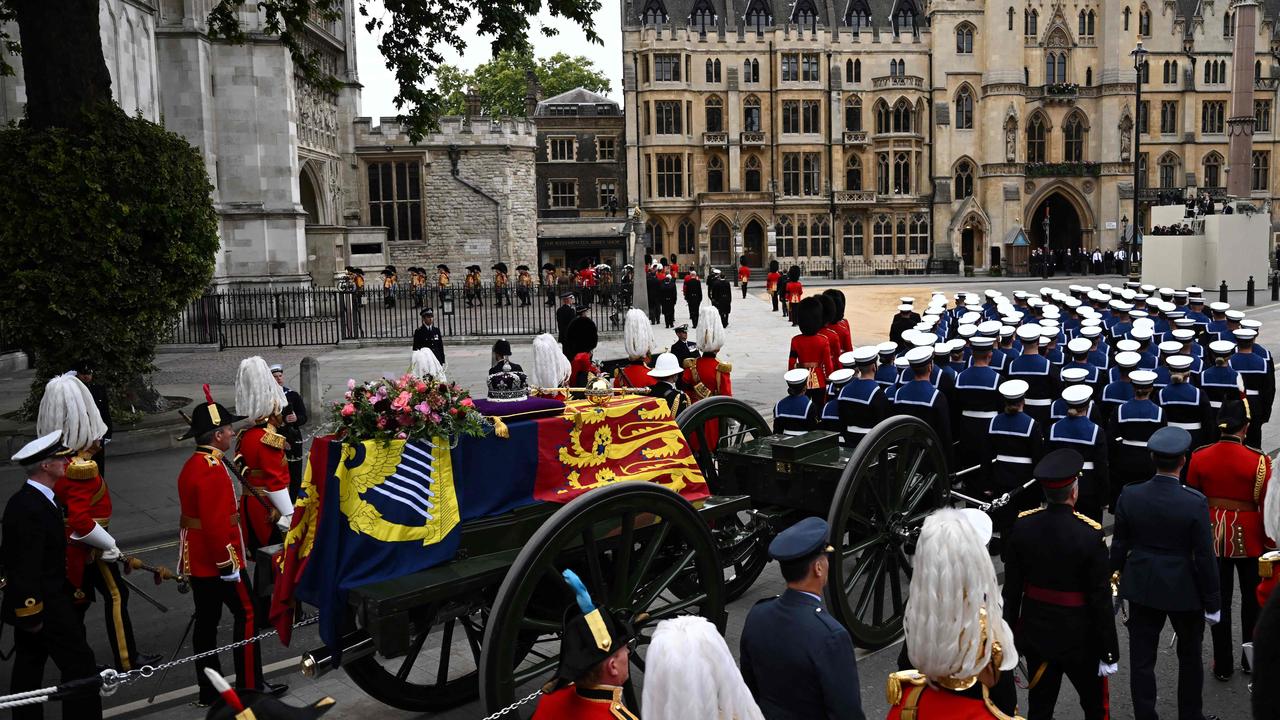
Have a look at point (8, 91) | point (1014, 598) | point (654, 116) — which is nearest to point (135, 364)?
point (8, 91)

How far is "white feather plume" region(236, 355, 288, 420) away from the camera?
6754 mm

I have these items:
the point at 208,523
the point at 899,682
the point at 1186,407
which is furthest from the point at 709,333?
the point at 899,682

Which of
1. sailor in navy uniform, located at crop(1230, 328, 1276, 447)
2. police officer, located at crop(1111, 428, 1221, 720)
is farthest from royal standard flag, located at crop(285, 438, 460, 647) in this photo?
sailor in navy uniform, located at crop(1230, 328, 1276, 447)

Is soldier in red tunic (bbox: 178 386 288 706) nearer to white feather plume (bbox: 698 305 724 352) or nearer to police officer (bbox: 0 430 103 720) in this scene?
police officer (bbox: 0 430 103 720)

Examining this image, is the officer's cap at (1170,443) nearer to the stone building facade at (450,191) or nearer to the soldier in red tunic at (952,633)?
the soldier in red tunic at (952,633)

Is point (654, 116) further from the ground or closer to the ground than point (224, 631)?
further from the ground

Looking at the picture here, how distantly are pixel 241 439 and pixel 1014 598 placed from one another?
4874 mm

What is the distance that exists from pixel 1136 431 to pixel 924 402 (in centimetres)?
166

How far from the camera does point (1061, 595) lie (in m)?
4.77

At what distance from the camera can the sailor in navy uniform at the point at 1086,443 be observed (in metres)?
7.22

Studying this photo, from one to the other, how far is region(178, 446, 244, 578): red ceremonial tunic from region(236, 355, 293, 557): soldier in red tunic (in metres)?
0.51

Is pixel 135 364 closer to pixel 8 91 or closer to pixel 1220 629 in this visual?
pixel 8 91

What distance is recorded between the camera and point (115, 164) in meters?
12.7

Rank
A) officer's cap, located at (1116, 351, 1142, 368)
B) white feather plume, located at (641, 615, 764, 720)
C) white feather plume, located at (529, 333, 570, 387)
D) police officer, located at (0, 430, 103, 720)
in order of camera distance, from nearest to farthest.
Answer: white feather plume, located at (641, 615, 764, 720), police officer, located at (0, 430, 103, 720), white feather plume, located at (529, 333, 570, 387), officer's cap, located at (1116, 351, 1142, 368)
